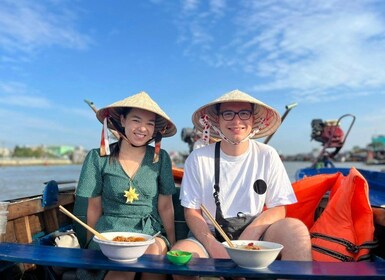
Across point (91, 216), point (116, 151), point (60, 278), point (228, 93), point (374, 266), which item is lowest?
point (60, 278)

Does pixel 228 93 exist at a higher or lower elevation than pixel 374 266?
higher

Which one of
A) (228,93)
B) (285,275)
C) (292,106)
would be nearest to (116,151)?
(228,93)

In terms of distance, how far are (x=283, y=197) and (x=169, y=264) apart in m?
1.09

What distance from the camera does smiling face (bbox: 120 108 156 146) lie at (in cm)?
276

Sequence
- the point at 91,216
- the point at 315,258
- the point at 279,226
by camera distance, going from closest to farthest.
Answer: the point at 279,226
the point at 315,258
the point at 91,216

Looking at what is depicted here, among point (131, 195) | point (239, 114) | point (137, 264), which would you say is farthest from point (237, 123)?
point (137, 264)

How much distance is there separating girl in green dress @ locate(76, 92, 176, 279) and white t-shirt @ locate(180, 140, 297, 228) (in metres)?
0.25

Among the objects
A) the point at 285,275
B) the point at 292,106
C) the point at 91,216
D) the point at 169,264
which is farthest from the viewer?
the point at 292,106

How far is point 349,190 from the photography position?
2.76 m

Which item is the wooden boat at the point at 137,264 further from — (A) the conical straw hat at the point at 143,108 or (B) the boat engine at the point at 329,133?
(B) the boat engine at the point at 329,133

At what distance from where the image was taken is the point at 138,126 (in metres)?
2.76

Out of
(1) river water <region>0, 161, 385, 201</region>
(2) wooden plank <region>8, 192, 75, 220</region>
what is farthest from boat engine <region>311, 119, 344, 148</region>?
(2) wooden plank <region>8, 192, 75, 220</region>

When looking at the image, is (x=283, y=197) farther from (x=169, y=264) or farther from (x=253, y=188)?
(x=169, y=264)

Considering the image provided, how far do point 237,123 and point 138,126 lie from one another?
0.72 meters
